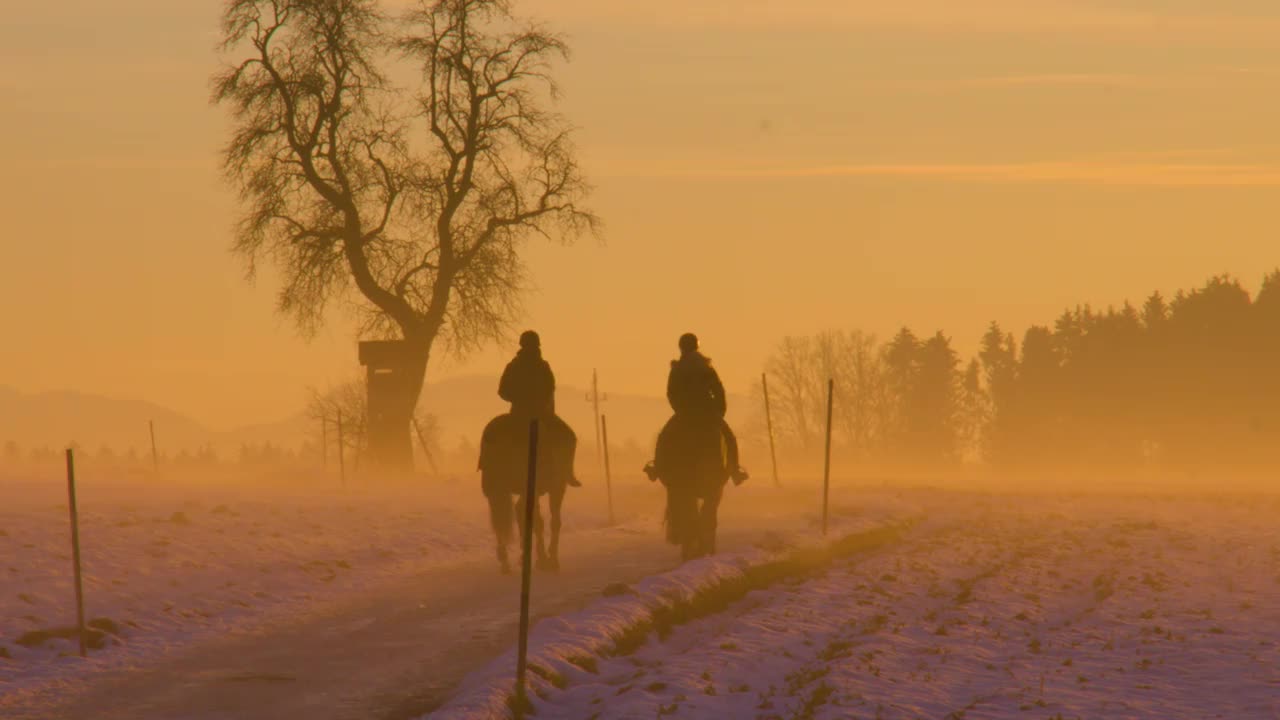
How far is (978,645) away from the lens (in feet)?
51.0

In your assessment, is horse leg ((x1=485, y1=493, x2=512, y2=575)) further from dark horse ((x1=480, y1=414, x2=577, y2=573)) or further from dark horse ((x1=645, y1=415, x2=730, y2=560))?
dark horse ((x1=645, y1=415, x2=730, y2=560))

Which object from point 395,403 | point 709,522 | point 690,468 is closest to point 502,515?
point 690,468

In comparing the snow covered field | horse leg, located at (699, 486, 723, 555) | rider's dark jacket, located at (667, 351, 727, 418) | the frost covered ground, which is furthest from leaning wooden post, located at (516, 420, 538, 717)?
horse leg, located at (699, 486, 723, 555)

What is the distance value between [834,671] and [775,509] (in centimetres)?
2269

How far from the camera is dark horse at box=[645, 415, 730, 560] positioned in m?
21.2

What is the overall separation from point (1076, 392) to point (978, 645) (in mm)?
96044

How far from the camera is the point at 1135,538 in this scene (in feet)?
91.8

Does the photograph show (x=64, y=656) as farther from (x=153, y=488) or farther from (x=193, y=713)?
(x=153, y=488)

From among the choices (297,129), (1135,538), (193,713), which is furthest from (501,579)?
(297,129)

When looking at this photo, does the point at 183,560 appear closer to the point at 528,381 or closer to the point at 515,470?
the point at 515,470

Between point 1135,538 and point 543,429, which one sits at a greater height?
point 543,429

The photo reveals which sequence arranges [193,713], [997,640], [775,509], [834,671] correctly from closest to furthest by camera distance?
[193,713], [834,671], [997,640], [775,509]

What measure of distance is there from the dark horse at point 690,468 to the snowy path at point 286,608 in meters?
0.68

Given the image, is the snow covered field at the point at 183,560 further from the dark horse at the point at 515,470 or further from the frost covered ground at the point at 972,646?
the frost covered ground at the point at 972,646
